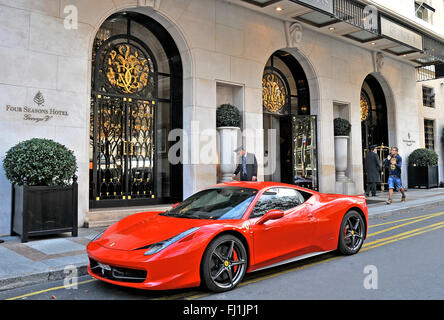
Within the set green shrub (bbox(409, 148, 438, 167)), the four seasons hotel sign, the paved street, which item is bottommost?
the paved street

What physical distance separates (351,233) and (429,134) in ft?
68.2

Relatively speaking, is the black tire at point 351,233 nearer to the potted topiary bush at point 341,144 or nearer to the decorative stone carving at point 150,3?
the decorative stone carving at point 150,3

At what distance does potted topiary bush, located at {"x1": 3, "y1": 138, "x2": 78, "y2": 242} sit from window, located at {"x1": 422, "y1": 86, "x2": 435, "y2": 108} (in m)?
22.4

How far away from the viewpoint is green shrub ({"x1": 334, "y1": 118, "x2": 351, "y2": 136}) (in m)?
16.0

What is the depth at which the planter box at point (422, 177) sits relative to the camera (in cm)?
1922

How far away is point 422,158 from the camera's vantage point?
19.3 metres

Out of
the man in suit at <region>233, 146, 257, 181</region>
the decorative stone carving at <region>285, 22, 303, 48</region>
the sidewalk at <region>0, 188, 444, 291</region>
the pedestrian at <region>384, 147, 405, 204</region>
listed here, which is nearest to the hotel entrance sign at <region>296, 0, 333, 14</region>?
the decorative stone carving at <region>285, 22, 303, 48</region>

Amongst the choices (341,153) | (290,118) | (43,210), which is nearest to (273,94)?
(290,118)

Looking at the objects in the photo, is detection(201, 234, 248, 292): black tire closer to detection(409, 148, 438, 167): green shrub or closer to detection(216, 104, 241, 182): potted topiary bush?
detection(216, 104, 241, 182): potted topiary bush

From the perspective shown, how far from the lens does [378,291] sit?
14.1ft

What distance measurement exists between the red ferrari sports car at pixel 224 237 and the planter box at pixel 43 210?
2723mm

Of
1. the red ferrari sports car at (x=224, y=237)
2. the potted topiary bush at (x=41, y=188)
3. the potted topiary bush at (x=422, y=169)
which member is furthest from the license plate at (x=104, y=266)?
the potted topiary bush at (x=422, y=169)

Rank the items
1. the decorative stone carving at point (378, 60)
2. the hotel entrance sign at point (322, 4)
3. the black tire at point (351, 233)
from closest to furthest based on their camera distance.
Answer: the black tire at point (351, 233), the hotel entrance sign at point (322, 4), the decorative stone carving at point (378, 60)

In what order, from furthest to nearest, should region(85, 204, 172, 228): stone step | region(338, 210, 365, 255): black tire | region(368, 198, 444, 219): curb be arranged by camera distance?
1. region(368, 198, 444, 219): curb
2. region(85, 204, 172, 228): stone step
3. region(338, 210, 365, 255): black tire
